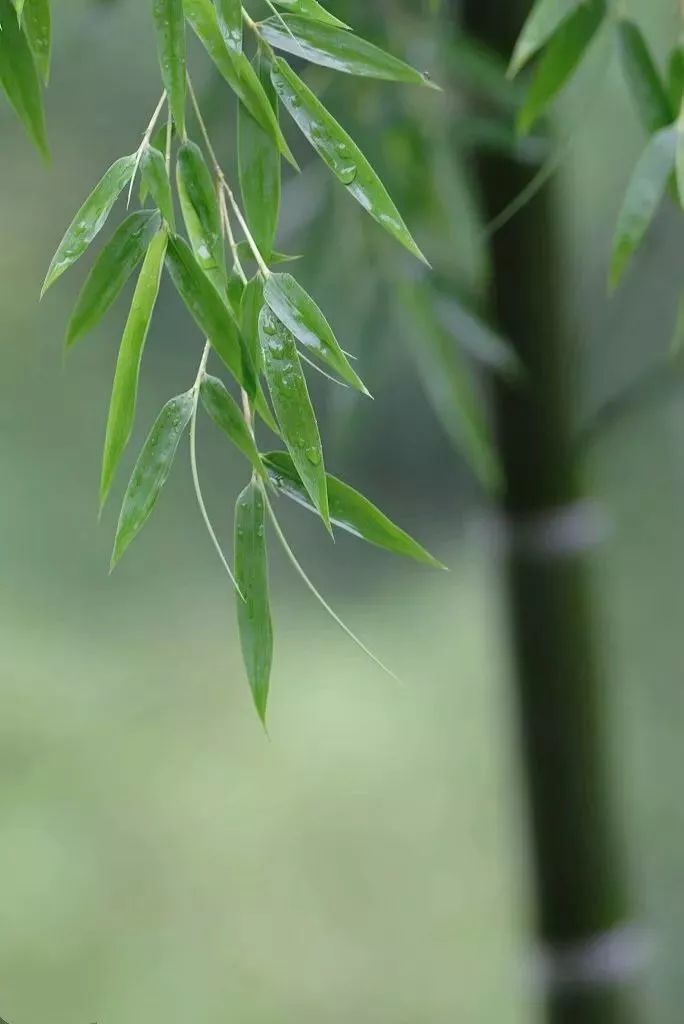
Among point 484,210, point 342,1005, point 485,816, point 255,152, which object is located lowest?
point 342,1005

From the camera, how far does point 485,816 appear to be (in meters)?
1.30

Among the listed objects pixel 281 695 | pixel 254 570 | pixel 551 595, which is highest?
pixel 254 570

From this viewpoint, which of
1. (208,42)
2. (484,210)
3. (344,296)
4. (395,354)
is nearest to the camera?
(208,42)

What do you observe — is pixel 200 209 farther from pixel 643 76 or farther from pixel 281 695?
pixel 281 695

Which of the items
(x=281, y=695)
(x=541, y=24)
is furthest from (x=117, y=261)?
(x=281, y=695)

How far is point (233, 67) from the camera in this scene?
314 mm

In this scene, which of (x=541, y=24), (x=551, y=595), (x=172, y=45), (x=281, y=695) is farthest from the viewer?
(x=281, y=695)

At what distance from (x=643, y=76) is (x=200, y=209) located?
0.96 feet

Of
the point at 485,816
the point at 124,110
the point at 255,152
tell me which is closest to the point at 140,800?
the point at 485,816

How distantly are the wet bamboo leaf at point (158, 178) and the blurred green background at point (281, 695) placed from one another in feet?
1.99

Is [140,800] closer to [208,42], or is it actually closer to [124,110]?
[124,110]

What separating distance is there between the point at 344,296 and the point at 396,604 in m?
0.46

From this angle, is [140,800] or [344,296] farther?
[140,800]

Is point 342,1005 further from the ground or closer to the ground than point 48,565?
closer to the ground
